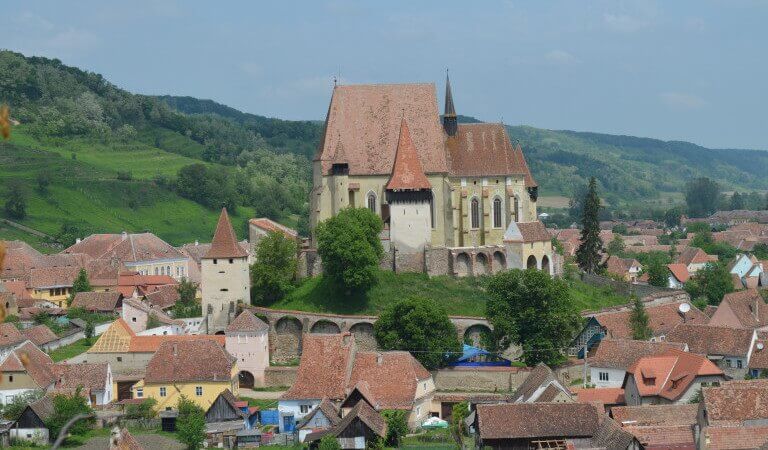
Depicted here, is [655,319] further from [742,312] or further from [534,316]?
[534,316]

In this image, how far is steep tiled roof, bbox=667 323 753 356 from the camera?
66312 mm

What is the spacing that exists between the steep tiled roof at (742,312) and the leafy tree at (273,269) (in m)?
25.2

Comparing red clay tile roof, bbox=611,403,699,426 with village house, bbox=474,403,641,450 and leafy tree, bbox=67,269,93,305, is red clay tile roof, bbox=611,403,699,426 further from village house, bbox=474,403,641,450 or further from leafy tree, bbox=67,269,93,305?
leafy tree, bbox=67,269,93,305

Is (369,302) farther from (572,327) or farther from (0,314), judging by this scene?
(0,314)

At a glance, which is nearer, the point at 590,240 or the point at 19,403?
the point at 19,403

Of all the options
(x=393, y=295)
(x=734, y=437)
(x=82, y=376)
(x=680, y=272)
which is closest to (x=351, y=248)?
(x=393, y=295)

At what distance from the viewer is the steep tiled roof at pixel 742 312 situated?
76375 mm

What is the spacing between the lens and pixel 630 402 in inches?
2351

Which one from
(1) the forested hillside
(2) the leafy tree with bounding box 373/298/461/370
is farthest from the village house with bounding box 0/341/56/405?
(1) the forested hillside

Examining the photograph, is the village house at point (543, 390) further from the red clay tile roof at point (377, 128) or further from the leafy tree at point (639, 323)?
the red clay tile roof at point (377, 128)

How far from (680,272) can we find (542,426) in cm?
6299

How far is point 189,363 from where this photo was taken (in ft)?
210

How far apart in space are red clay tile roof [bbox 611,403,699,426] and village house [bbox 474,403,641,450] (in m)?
1.23

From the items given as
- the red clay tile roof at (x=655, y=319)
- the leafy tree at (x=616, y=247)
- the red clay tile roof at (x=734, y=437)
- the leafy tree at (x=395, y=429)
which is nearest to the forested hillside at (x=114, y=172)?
the leafy tree at (x=616, y=247)
